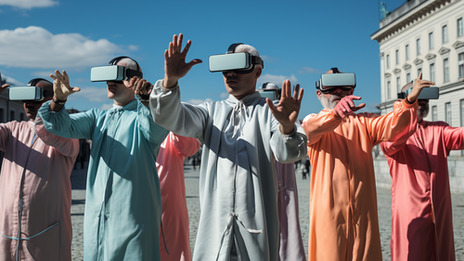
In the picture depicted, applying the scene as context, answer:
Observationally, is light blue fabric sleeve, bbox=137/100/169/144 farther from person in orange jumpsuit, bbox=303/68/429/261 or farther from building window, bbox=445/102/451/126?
building window, bbox=445/102/451/126

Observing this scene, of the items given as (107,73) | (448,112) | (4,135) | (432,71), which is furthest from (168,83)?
(432,71)

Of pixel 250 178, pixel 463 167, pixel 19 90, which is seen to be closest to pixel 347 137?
pixel 250 178

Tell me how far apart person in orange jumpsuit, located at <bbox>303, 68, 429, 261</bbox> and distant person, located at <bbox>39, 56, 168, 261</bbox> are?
1431mm

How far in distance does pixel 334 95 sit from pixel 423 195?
1450 mm

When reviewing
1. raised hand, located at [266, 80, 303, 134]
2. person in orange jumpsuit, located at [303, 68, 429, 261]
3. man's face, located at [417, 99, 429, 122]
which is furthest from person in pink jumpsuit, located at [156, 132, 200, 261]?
man's face, located at [417, 99, 429, 122]

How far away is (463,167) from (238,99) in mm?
18917

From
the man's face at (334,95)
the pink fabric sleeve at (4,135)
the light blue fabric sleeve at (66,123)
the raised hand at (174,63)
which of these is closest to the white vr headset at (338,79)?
the man's face at (334,95)

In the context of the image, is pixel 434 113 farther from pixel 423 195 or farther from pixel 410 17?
pixel 423 195

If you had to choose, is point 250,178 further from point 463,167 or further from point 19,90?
point 463,167

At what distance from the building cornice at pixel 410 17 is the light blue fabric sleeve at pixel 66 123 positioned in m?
40.9

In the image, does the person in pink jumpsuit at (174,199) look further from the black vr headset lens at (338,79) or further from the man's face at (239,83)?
the man's face at (239,83)

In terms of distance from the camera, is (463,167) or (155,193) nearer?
(155,193)

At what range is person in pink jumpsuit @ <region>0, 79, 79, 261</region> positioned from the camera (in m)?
4.29

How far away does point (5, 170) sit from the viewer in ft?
15.0
